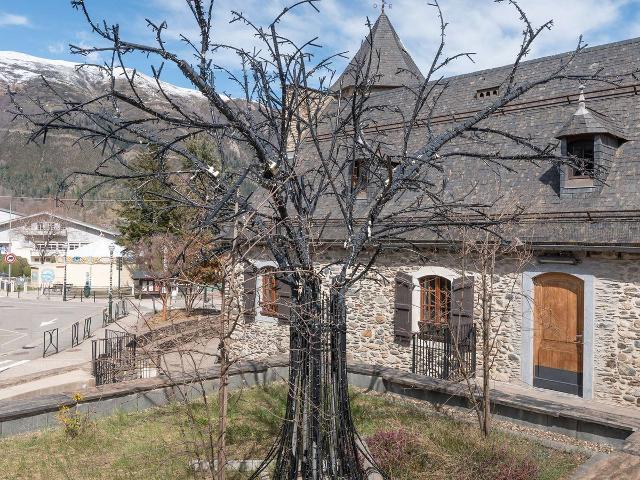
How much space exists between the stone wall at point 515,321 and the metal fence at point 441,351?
0.27 m

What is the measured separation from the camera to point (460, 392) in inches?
335

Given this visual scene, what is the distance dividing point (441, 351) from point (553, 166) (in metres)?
4.28

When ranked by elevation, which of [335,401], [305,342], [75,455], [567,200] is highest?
[567,200]

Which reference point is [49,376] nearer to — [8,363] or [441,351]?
[8,363]

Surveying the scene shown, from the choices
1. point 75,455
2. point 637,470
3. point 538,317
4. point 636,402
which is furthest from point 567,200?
point 75,455

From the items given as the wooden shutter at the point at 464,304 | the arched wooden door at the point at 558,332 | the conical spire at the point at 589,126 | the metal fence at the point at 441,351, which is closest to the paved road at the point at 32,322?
the metal fence at the point at 441,351

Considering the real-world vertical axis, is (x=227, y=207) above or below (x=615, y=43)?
below

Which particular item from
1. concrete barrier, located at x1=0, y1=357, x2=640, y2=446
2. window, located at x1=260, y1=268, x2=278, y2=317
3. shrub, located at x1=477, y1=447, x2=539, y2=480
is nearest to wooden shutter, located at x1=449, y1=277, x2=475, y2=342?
concrete barrier, located at x1=0, y1=357, x2=640, y2=446

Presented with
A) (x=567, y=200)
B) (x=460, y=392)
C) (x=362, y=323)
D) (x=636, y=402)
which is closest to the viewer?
(x=460, y=392)

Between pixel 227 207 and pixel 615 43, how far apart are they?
11.7 meters

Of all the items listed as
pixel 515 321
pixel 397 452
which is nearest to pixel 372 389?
pixel 515 321

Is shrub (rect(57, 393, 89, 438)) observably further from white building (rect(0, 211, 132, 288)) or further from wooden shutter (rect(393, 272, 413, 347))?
white building (rect(0, 211, 132, 288))

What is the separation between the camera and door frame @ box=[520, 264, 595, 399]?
32.7 ft

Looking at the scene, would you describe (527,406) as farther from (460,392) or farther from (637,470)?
(637,470)
